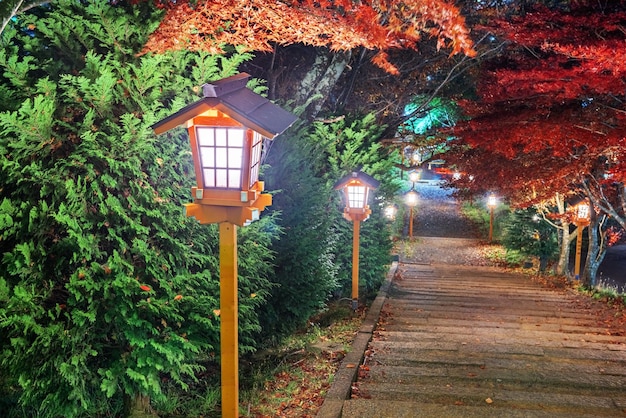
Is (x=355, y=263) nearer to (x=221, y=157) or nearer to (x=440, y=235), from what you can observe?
(x=221, y=157)

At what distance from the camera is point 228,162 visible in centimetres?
391

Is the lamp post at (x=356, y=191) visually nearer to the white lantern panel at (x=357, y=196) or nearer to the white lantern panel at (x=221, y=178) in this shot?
the white lantern panel at (x=357, y=196)

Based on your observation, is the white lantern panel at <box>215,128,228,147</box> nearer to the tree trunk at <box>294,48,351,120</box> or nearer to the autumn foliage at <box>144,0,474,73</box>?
the autumn foliage at <box>144,0,474,73</box>

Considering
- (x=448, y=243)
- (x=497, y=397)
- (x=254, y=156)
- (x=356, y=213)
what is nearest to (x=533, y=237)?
(x=448, y=243)

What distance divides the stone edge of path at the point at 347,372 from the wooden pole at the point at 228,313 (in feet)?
4.96

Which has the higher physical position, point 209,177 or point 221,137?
point 221,137

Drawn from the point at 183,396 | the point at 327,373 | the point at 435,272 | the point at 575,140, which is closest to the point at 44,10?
the point at 183,396

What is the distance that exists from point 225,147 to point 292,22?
5.07 m

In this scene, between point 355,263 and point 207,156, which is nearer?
point 207,156

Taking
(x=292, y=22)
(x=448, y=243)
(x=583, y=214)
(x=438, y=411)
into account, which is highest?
(x=292, y=22)

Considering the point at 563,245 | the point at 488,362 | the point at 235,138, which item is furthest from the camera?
the point at 563,245

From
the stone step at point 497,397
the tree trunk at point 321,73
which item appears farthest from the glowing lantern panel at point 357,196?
the stone step at point 497,397

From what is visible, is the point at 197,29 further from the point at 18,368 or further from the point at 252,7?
the point at 18,368

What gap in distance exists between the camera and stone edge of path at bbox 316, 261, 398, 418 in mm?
5336
